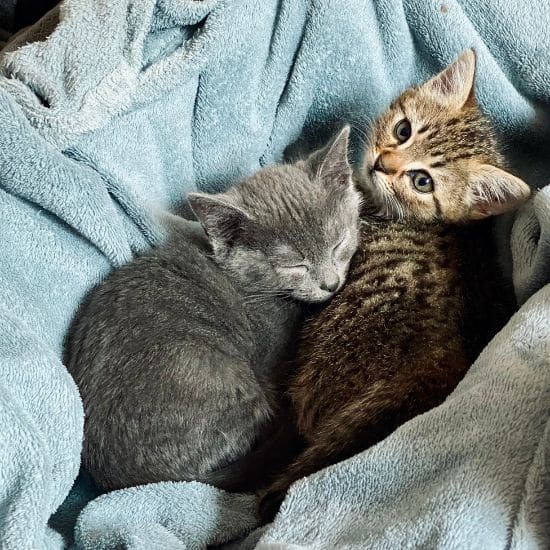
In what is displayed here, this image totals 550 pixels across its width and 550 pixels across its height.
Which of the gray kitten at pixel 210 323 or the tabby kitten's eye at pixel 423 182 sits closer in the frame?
the gray kitten at pixel 210 323

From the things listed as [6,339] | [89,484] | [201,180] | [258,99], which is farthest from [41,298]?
[258,99]

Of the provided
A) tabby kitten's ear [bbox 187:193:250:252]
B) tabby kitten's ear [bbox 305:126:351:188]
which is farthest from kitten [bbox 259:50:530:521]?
tabby kitten's ear [bbox 187:193:250:252]

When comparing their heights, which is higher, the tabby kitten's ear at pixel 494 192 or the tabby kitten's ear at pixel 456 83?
the tabby kitten's ear at pixel 456 83

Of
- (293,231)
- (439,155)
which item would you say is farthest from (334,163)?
Result: (439,155)

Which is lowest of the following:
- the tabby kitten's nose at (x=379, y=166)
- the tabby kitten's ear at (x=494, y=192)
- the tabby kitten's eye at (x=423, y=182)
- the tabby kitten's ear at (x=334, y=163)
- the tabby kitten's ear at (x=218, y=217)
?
the tabby kitten's ear at (x=494, y=192)

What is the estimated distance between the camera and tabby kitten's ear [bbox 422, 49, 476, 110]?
54.6 inches

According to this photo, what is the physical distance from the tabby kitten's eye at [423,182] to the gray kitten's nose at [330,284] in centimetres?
30

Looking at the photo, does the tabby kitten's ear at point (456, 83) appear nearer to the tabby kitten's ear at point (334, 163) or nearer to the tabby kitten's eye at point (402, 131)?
the tabby kitten's eye at point (402, 131)

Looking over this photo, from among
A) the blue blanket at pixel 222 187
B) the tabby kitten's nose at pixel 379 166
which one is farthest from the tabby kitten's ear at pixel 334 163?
the blue blanket at pixel 222 187

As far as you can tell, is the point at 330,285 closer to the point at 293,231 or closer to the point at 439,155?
the point at 293,231

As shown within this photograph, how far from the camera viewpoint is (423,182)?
57.4 inches

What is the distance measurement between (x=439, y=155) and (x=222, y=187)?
1.69 feet

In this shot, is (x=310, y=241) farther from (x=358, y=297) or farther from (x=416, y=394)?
(x=416, y=394)

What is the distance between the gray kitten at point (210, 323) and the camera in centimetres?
112
